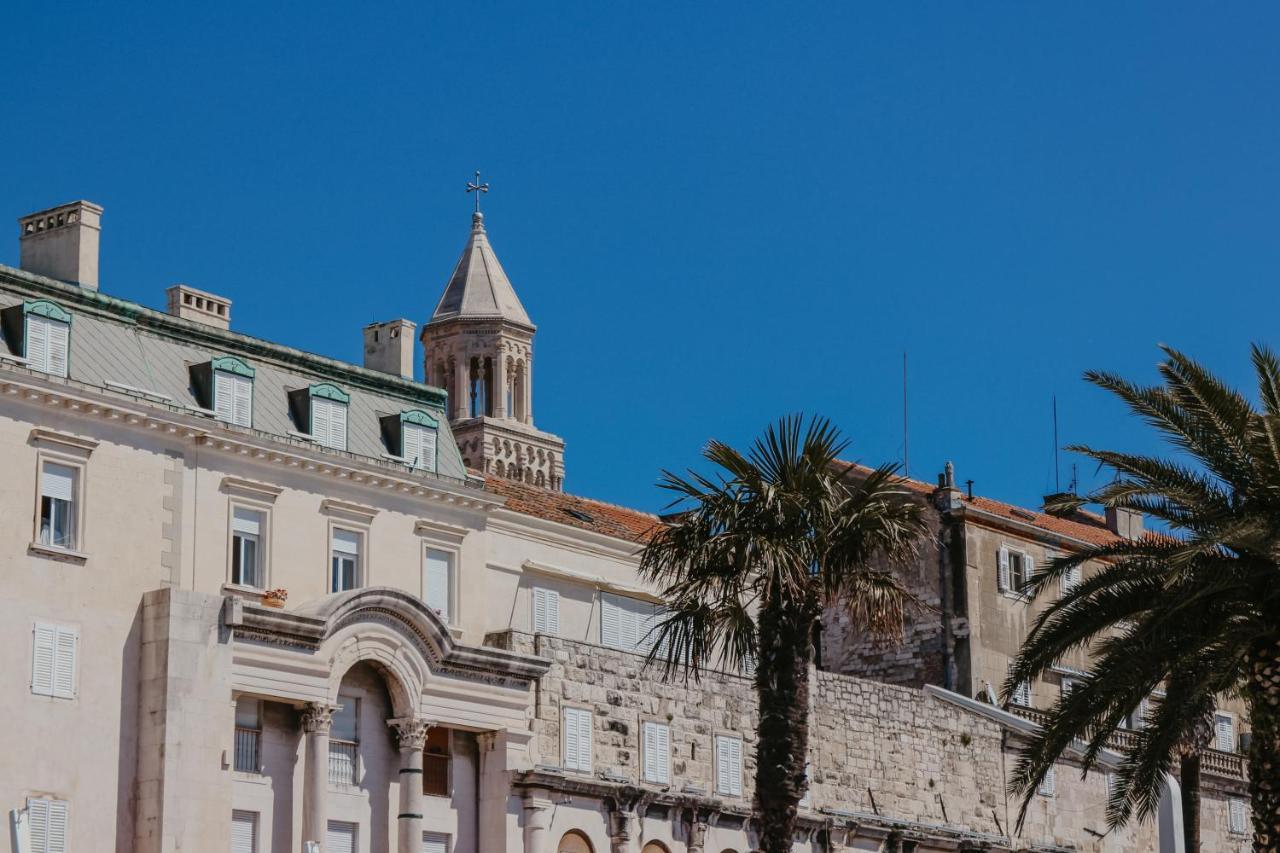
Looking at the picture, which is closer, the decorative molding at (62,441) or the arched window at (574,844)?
the decorative molding at (62,441)

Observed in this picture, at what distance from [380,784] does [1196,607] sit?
725 inches

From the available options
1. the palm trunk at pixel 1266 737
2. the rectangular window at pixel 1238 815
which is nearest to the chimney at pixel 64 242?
the palm trunk at pixel 1266 737

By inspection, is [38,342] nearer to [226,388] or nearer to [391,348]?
[226,388]

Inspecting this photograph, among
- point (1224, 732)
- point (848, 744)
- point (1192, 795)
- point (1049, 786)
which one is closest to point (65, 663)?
point (848, 744)

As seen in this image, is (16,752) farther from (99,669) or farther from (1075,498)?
(1075,498)

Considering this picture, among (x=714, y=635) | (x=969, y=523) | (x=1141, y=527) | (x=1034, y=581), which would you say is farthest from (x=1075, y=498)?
(x=1141, y=527)

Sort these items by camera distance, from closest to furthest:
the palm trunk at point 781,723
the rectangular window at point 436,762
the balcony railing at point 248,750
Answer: the palm trunk at point 781,723
the balcony railing at point 248,750
the rectangular window at point 436,762

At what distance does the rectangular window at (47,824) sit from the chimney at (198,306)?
11.8 meters

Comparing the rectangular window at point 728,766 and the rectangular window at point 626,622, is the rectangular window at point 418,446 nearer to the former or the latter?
the rectangular window at point 626,622

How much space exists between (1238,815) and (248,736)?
121 ft

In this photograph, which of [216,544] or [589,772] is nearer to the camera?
[216,544]

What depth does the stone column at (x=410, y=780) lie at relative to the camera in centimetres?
4941

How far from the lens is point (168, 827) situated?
146 feet

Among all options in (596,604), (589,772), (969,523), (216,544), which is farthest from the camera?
(969,523)
